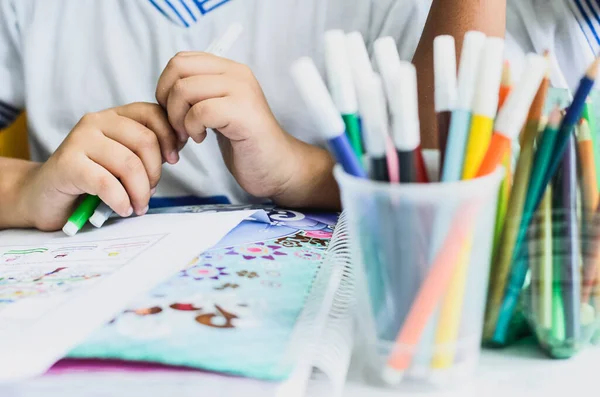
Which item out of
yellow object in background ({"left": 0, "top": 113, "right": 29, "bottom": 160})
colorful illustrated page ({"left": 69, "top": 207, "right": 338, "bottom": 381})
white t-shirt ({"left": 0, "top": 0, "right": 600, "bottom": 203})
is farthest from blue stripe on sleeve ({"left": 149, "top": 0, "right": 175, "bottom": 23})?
colorful illustrated page ({"left": 69, "top": 207, "right": 338, "bottom": 381})

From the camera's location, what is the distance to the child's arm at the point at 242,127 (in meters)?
0.39

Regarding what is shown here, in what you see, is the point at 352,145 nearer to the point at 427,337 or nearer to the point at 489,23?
the point at 427,337

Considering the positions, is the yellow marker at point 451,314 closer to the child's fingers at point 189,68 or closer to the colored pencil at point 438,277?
the colored pencil at point 438,277

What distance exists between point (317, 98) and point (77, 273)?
19cm

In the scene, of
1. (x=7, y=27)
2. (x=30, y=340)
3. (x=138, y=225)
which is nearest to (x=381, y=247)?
(x=30, y=340)

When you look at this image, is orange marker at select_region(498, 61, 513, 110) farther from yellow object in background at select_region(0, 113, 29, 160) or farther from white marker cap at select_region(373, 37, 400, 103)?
yellow object in background at select_region(0, 113, 29, 160)

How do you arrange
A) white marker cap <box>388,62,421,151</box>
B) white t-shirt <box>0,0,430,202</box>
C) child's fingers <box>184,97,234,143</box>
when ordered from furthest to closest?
white t-shirt <box>0,0,430,202</box>
child's fingers <box>184,97,234,143</box>
white marker cap <box>388,62,421,151</box>

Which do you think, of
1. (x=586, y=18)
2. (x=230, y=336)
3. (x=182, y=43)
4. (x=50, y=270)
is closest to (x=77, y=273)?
(x=50, y=270)

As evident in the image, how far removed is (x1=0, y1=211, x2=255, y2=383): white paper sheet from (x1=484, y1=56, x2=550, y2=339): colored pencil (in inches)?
6.6

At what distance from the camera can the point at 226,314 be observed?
27 cm

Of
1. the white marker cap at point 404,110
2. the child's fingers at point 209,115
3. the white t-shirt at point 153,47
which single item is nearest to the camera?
the white marker cap at point 404,110

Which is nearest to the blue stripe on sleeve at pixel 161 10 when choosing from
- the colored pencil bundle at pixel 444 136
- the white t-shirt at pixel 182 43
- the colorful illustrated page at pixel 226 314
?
the white t-shirt at pixel 182 43

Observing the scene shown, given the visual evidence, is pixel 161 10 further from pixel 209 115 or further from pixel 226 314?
pixel 226 314

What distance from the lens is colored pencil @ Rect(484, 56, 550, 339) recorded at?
25 cm
